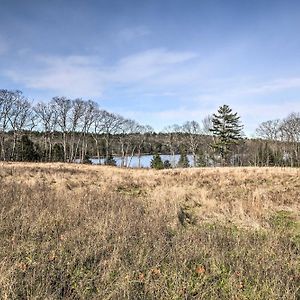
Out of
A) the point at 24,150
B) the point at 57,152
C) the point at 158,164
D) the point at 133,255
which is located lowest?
the point at 133,255

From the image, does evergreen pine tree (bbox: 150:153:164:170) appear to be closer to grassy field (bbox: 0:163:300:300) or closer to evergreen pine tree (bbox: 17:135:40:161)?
evergreen pine tree (bbox: 17:135:40:161)

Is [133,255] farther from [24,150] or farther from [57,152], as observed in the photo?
[57,152]

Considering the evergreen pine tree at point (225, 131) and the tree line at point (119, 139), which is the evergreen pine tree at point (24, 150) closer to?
the tree line at point (119, 139)

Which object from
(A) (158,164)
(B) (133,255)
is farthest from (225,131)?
(B) (133,255)

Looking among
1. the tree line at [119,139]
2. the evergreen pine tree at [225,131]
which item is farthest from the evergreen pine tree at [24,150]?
the evergreen pine tree at [225,131]

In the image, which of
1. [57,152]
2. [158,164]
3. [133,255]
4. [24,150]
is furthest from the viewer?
[57,152]

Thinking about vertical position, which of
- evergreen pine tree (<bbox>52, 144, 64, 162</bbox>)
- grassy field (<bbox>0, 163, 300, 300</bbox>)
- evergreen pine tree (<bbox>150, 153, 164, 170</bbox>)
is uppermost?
evergreen pine tree (<bbox>52, 144, 64, 162</bbox>)

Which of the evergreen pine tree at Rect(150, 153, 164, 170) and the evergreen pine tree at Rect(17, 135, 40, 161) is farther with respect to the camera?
the evergreen pine tree at Rect(17, 135, 40, 161)

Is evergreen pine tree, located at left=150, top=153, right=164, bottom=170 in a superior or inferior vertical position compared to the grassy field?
superior

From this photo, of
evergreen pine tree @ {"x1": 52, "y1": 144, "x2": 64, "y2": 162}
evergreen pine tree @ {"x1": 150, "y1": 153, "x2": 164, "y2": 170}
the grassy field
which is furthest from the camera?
evergreen pine tree @ {"x1": 52, "y1": 144, "x2": 64, "y2": 162}

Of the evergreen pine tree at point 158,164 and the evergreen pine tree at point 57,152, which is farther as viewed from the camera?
the evergreen pine tree at point 57,152

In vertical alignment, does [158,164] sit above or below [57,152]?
below

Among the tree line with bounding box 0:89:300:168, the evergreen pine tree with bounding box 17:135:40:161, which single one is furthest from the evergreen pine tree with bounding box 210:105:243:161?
the evergreen pine tree with bounding box 17:135:40:161

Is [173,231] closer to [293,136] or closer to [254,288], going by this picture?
[254,288]
